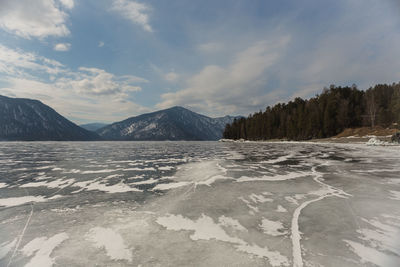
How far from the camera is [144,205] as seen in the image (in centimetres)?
617

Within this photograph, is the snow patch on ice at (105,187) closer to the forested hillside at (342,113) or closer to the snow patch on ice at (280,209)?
the snow patch on ice at (280,209)

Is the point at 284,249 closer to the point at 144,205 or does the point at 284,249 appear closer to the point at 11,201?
the point at 144,205

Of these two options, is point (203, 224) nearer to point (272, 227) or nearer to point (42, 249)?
point (272, 227)

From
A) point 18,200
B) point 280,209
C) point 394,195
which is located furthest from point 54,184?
point 394,195

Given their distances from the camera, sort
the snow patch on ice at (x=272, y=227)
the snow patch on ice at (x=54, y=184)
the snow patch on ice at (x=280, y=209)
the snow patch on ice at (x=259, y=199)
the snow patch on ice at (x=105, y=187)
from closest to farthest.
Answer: the snow patch on ice at (x=272, y=227) < the snow patch on ice at (x=280, y=209) < the snow patch on ice at (x=259, y=199) < the snow patch on ice at (x=105, y=187) < the snow patch on ice at (x=54, y=184)

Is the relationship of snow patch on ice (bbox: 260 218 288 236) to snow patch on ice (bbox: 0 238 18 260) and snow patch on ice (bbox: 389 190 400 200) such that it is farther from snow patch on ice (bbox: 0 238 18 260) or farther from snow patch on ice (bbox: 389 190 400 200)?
snow patch on ice (bbox: 0 238 18 260)

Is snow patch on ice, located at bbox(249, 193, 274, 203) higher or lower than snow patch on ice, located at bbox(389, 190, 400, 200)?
lower

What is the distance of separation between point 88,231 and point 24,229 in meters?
1.66

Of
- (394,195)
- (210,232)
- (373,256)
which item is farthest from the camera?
(394,195)

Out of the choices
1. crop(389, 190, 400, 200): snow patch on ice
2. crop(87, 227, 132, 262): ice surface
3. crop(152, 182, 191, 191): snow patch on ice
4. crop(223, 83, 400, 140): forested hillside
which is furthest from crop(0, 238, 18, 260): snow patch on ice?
crop(223, 83, 400, 140): forested hillside

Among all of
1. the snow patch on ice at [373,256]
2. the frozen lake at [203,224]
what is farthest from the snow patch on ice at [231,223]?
the snow patch on ice at [373,256]

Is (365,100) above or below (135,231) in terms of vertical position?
above

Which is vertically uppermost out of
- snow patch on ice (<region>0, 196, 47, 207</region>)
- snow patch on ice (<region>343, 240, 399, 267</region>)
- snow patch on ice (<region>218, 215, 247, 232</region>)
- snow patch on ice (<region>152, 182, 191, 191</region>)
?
snow patch on ice (<region>343, 240, 399, 267</region>)

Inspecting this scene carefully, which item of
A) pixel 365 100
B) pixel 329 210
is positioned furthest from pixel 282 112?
pixel 329 210
